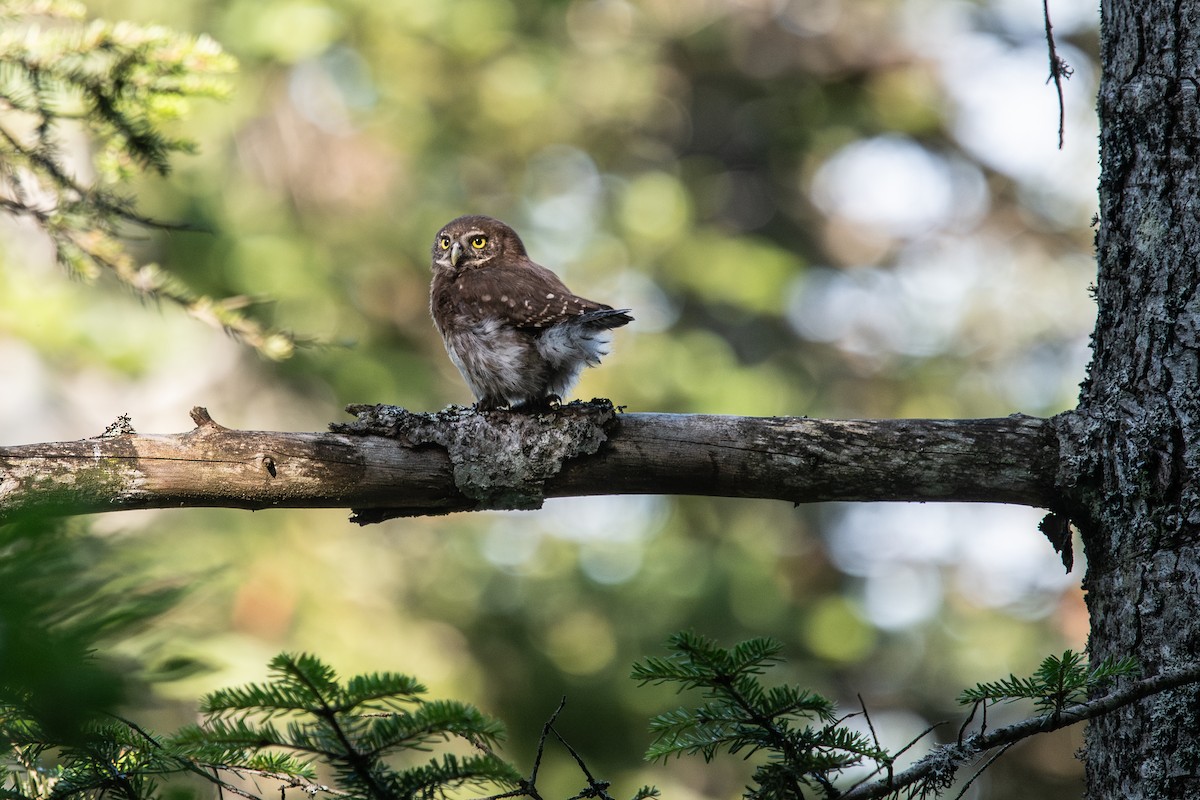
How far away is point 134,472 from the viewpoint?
2.62 meters

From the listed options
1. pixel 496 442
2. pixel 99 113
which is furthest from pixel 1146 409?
pixel 99 113

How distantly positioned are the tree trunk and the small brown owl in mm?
1632

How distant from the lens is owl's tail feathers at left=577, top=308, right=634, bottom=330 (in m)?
3.75

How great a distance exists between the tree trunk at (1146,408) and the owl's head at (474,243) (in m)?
3.13

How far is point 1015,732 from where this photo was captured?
2018 millimetres

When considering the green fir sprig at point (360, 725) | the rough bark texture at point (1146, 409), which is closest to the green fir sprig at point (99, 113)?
the green fir sprig at point (360, 725)

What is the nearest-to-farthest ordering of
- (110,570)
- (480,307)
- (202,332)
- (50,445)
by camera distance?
(110,570), (50,445), (480,307), (202,332)

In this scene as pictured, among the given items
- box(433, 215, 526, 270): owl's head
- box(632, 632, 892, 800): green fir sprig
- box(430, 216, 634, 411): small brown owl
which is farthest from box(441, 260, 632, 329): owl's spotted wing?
box(632, 632, 892, 800): green fir sprig

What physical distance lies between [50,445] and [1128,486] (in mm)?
2832

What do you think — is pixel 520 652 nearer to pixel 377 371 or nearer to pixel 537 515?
pixel 537 515

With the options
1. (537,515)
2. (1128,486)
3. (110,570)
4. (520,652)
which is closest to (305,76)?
(537,515)

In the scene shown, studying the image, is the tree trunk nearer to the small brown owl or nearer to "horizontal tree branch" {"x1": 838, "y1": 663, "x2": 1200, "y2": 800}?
"horizontal tree branch" {"x1": 838, "y1": 663, "x2": 1200, "y2": 800}

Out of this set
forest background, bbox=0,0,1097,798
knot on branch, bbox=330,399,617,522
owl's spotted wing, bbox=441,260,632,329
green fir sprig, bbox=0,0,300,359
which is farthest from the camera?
forest background, bbox=0,0,1097,798

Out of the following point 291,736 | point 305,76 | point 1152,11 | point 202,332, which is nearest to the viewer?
point 291,736
